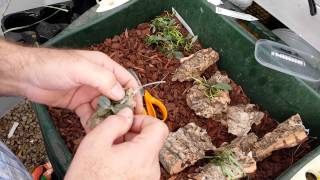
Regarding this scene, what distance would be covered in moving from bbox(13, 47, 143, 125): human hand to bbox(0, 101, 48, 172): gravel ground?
871mm

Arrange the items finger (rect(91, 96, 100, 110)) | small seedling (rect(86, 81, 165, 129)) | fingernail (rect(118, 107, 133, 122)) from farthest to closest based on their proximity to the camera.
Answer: finger (rect(91, 96, 100, 110)) < small seedling (rect(86, 81, 165, 129)) < fingernail (rect(118, 107, 133, 122))

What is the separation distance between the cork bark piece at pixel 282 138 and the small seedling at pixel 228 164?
88mm

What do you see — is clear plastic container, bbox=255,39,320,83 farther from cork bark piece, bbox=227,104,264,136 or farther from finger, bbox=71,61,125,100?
finger, bbox=71,61,125,100

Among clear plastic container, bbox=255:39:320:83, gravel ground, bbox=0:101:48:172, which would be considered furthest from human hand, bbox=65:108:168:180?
gravel ground, bbox=0:101:48:172

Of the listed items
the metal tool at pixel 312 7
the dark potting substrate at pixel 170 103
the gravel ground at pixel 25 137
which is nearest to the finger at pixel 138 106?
the dark potting substrate at pixel 170 103

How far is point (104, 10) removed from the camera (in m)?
1.41

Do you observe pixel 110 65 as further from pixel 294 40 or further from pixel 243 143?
pixel 294 40

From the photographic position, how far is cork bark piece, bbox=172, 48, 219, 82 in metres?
1.31

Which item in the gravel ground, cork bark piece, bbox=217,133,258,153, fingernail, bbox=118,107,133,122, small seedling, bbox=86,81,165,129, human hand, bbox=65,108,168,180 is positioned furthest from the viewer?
the gravel ground

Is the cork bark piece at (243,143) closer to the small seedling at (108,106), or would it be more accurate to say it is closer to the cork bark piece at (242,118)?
the cork bark piece at (242,118)

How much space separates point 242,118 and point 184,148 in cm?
23

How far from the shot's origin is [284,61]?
1.24 m

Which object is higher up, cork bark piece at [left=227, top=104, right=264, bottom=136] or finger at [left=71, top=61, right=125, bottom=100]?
finger at [left=71, top=61, right=125, bottom=100]

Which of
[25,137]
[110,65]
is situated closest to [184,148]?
[110,65]
